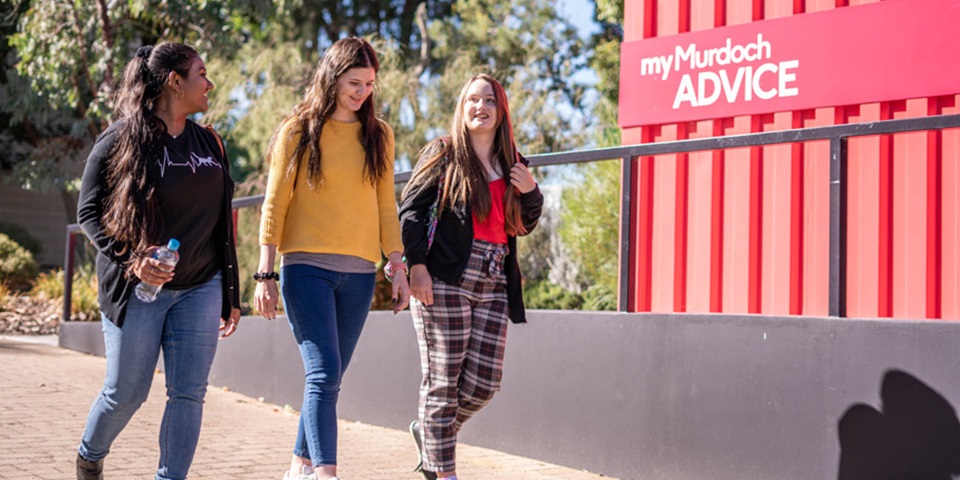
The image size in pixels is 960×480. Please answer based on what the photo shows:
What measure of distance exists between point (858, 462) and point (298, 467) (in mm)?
2297

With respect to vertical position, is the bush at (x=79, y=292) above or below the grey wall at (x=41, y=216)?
below

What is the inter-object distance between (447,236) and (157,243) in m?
1.27

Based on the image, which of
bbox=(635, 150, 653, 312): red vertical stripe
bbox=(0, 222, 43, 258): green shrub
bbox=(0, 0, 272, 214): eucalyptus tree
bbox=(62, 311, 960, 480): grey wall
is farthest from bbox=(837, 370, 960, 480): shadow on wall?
bbox=(0, 222, 43, 258): green shrub

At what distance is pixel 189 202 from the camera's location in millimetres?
3900

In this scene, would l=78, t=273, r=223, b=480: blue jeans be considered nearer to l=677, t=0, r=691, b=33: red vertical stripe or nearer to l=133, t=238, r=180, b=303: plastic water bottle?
l=133, t=238, r=180, b=303: plastic water bottle

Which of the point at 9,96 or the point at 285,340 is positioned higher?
the point at 9,96

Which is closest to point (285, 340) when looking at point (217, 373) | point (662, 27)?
point (217, 373)

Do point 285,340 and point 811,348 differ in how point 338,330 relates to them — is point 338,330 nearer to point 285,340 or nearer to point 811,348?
point 811,348

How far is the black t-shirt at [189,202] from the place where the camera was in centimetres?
386

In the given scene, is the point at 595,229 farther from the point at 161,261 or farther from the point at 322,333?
the point at 161,261

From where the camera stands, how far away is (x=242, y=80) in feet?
61.9

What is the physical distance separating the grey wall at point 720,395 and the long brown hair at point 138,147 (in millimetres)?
2669

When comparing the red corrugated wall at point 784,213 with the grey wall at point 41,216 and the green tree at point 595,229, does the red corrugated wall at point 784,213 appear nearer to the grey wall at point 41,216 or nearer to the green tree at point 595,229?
the green tree at point 595,229

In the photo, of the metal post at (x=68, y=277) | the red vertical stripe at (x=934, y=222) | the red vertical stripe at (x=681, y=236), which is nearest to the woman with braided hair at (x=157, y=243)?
the red vertical stripe at (x=681, y=236)
